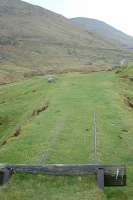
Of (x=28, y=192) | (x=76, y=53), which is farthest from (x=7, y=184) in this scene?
(x=76, y=53)

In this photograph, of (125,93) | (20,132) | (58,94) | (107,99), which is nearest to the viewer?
(20,132)

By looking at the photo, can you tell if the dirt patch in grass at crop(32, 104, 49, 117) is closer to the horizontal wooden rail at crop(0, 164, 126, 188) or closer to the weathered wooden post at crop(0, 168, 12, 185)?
the horizontal wooden rail at crop(0, 164, 126, 188)

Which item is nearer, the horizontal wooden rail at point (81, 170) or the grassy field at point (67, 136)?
the grassy field at point (67, 136)

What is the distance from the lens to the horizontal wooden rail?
1884cm

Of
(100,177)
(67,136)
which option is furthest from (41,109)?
(100,177)

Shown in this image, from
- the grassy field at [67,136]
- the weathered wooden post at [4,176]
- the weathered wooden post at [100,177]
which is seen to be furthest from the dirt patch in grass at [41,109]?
the weathered wooden post at [100,177]

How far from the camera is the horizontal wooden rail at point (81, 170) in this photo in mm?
18844

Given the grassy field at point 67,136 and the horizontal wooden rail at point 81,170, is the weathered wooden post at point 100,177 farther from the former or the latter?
the grassy field at point 67,136

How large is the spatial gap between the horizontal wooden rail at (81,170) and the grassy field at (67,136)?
27 cm

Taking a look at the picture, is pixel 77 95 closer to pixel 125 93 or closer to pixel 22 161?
pixel 125 93

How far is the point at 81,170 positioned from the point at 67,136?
30.1 feet

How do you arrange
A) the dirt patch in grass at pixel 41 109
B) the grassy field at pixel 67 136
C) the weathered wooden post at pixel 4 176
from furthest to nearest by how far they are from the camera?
the dirt patch in grass at pixel 41 109 < the weathered wooden post at pixel 4 176 < the grassy field at pixel 67 136

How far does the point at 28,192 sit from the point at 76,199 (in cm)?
212

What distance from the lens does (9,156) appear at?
25000 millimetres
